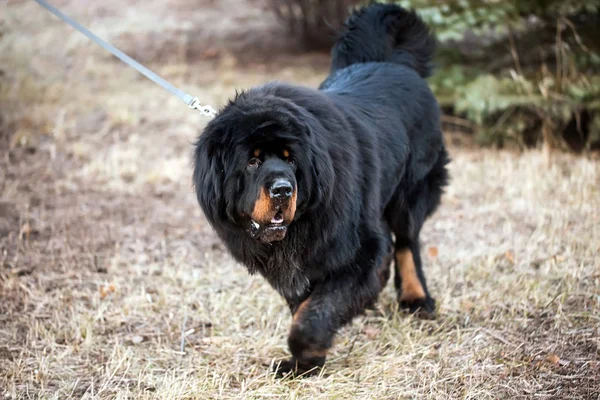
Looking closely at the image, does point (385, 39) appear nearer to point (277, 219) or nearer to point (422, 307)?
point (422, 307)

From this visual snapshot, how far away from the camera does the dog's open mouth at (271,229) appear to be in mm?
3023

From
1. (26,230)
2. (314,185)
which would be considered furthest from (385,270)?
(26,230)

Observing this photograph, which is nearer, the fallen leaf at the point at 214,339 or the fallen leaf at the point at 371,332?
the fallen leaf at the point at 214,339

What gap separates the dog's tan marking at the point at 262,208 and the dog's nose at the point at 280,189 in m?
0.04

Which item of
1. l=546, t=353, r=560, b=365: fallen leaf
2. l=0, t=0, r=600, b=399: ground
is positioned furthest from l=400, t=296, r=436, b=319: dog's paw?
l=546, t=353, r=560, b=365: fallen leaf

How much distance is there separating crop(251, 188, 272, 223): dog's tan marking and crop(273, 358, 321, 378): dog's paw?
2.70 ft

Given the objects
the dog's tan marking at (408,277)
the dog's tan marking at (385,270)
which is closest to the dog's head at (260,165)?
the dog's tan marking at (385,270)

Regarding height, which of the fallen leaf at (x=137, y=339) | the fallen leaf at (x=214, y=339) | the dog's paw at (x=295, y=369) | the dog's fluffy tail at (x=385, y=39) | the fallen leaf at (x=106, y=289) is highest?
the dog's fluffy tail at (x=385, y=39)

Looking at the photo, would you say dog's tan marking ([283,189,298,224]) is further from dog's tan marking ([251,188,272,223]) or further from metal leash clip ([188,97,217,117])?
metal leash clip ([188,97,217,117])

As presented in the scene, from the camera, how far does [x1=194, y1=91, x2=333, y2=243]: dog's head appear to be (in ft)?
9.86

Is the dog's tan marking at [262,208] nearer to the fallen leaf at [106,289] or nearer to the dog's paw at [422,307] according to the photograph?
the dog's paw at [422,307]

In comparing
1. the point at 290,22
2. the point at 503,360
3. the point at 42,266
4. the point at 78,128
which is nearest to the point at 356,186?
the point at 503,360

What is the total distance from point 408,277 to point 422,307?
22 cm

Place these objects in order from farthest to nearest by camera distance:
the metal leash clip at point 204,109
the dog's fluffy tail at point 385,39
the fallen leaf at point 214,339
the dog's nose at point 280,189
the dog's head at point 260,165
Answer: the dog's fluffy tail at point 385,39 < the fallen leaf at point 214,339 < the metal leash clip at point 204,109 < the dog's head at point 260,165 < the dog's nose at point 280,189
